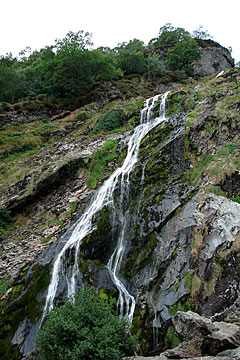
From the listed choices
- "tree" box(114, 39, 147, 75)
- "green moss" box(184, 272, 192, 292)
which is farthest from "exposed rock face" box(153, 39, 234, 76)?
"green moss" box(184, 272, 192, 292)

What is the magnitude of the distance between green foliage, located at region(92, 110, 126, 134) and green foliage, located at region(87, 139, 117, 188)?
3.56m

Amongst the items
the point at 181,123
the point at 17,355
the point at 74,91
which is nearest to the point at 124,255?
the point at 17,355

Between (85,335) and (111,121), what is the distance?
57.9ft

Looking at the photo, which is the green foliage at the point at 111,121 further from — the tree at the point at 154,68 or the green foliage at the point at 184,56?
the green foliage at the point at 184,56

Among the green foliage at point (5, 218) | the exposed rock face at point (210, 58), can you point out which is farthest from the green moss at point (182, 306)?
the exposed rock face at point (210, 58)

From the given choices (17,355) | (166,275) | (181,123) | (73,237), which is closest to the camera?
(17,355)

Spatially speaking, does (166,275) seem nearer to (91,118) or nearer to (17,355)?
(17,355)

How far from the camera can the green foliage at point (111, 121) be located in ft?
70.0

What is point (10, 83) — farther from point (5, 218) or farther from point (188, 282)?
point (188, 282)

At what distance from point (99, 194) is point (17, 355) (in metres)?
7.42

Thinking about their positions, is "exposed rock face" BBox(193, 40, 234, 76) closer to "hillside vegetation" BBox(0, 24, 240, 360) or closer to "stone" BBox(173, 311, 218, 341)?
"hillside vegetation" BBox(0, 24, 240, 360)

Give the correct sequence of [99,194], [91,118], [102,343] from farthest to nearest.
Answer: [91,118] < [99,194] < [102,343]

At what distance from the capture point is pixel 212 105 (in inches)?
645

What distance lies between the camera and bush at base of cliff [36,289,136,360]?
6.10 meters
